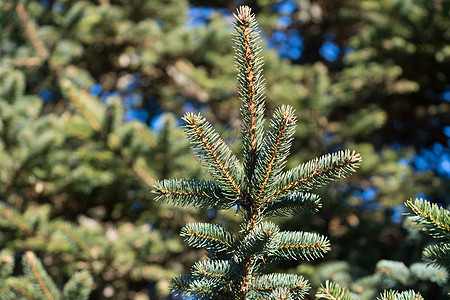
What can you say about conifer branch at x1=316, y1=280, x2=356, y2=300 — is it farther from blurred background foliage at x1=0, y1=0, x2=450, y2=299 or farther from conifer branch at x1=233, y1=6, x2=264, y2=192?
blurred background foliage at x1=0, y1=0, x2=450, y2=299

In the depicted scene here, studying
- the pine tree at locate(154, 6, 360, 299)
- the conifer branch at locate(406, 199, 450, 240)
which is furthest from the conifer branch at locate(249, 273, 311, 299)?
the conifer branch at locate(406, 199, 450, 240)

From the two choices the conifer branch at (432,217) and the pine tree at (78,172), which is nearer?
the conifer branch at (432,217)

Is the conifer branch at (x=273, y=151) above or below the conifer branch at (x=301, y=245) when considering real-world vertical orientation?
above

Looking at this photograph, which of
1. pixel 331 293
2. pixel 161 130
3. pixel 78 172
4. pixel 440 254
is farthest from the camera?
pixel 78 172

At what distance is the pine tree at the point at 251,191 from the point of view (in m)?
1.12

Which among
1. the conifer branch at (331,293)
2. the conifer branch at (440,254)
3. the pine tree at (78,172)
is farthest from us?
the pine tree at (78,172)

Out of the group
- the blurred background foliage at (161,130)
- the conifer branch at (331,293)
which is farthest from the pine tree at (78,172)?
the conifer branch at (331,293)

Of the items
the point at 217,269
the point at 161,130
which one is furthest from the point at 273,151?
the point at 161,130

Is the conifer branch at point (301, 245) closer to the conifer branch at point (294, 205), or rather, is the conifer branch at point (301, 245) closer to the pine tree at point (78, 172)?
the conifer branch at point (294, 205)

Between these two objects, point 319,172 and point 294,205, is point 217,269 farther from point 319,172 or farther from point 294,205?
point 319,172

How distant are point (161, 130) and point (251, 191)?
1401 millimetres

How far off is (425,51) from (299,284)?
2505 mm

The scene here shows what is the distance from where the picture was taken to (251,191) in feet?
3.92

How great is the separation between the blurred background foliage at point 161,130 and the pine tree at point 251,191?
75cm
